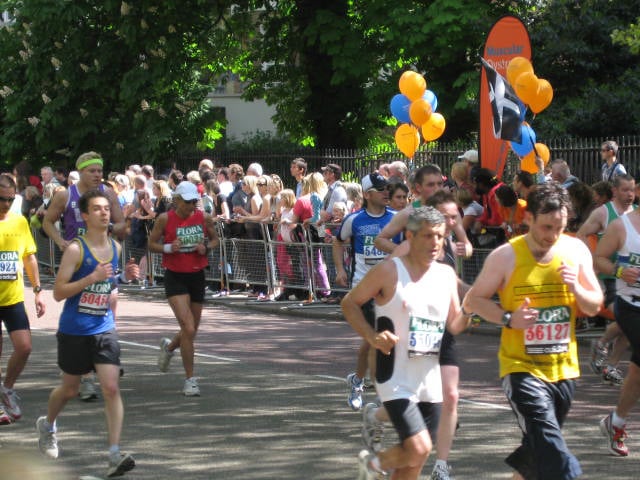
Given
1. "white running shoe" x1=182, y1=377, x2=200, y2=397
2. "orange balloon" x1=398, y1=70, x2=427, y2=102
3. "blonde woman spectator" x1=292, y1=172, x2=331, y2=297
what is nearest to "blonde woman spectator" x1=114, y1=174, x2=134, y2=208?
"blonde woman spectator" x1=292, y1=172, x2=331, y2=297

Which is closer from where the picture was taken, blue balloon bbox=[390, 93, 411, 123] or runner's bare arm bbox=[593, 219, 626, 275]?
runner's bare arm bbox=[593, 219, 626, 275]

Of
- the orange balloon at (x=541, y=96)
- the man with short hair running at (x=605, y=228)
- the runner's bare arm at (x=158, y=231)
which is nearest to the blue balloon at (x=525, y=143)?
the orange balloon at (x=541, y=96)

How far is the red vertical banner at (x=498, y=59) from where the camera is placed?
56.0ft

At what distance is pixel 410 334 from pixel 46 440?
3135mm

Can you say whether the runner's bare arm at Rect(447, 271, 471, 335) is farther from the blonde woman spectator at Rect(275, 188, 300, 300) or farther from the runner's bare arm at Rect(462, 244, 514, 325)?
the blonde woman spectator at Rect(275, 188, 300, 300)

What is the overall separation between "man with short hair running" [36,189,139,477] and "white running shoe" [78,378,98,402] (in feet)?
8.24

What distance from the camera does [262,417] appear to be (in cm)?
979

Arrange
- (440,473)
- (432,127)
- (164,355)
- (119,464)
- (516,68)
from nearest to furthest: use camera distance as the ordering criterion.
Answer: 1. (440,473)
2. (119,464)
3. (164,355)
4. (516,68)
5. (432,127)

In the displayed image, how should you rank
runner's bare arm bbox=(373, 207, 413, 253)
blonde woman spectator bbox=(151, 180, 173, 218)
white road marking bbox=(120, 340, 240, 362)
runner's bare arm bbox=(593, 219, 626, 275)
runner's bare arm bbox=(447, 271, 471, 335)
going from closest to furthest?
1. runner's bare arm bbox=(447, 271, 471, 335)
2. runner's bare arm bbox=(593, 219, 626, 275)
3. runner's bare arm bbox=(373, 207, 413, 253)
4. white road marking bbox=(120, 340, 240, 362)
5. blonde woman spectator bbox=(151, 180, 173, 218)

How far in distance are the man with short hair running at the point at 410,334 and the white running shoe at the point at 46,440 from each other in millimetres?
2759

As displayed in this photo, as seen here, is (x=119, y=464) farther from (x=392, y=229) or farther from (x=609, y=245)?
(x=609, y=245)

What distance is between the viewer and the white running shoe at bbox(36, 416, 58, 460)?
8.25 metres

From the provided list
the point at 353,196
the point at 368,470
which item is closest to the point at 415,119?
the point at 353,196

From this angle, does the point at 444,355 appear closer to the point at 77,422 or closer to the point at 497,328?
the point at 77,422
